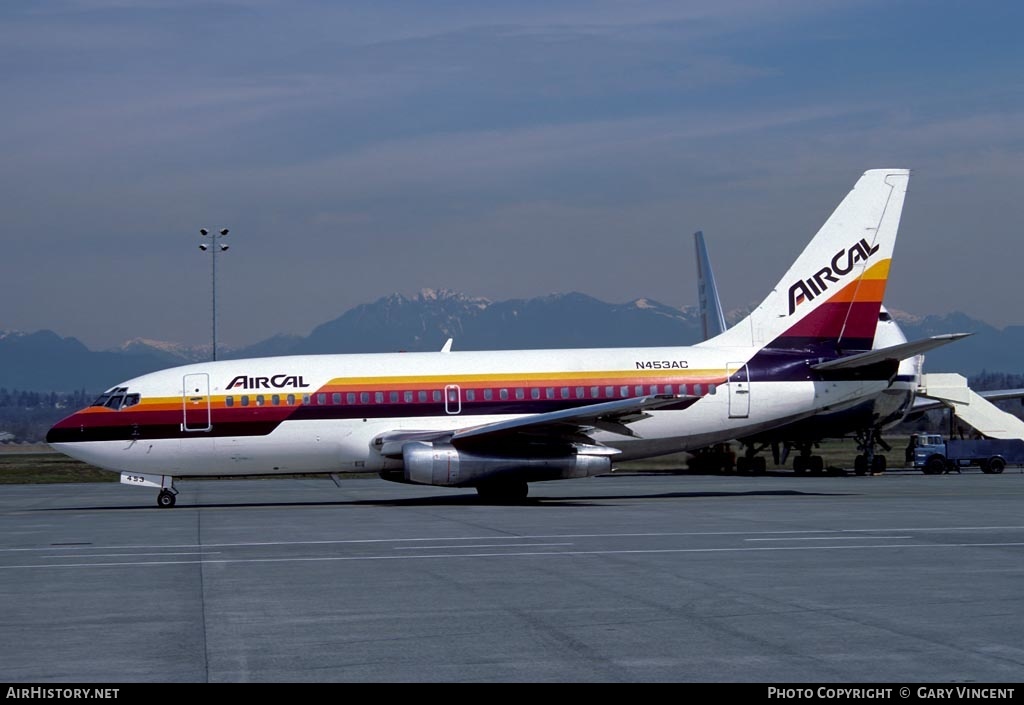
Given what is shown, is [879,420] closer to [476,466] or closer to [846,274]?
[846,274]

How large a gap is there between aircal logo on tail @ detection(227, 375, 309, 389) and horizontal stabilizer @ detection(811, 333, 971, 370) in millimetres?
12971

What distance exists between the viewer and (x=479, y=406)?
102 ft

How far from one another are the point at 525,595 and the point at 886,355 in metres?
20.0

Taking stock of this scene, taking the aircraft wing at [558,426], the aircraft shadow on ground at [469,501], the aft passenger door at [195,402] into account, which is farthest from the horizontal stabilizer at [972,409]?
the aft passenger door at [195,402]

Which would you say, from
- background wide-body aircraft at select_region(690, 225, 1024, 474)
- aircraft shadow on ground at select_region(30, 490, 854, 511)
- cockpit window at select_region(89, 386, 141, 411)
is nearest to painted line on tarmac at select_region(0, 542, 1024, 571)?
aircraft shadow on ground at select_region(30, 490, 854, 511)

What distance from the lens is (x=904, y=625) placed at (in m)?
11.4

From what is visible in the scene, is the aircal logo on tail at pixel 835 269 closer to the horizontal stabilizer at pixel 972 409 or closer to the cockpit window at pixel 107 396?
the cockpit window at pixel 107 396

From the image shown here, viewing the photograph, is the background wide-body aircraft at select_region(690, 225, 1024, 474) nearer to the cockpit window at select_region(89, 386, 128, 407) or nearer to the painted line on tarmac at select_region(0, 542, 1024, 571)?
the cockpit window at select_region(89, 386, 128, 407)

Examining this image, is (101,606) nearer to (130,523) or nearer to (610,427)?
(130,523)

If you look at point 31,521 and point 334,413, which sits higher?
point 334,413

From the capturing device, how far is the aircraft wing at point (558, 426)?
2858 centimetres

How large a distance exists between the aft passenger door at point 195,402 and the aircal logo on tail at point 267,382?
0.64 m
